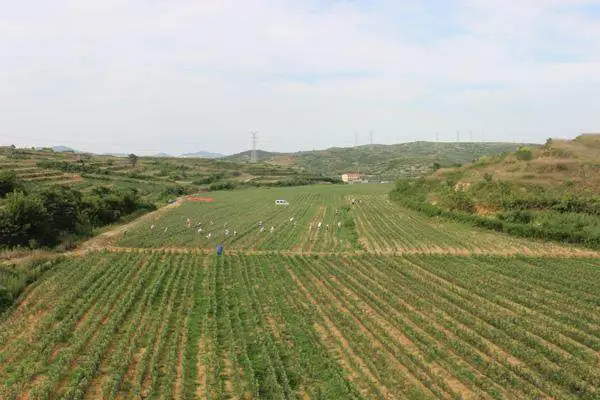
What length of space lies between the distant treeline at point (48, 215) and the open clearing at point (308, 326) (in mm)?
4891

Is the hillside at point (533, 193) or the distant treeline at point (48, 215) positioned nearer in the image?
the distant treeline at point (48, 215)

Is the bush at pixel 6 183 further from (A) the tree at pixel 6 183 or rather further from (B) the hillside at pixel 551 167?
(B) the hillside at pixel 551 167

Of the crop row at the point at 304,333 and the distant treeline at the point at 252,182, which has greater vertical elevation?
the distant treeline at the point at 252,182

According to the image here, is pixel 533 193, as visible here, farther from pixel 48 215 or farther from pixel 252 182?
pixel 252 182

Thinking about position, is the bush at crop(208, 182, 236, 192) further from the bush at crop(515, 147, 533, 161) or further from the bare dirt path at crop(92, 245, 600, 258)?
the bare dirt path at crop(92, 245, 600, 258)

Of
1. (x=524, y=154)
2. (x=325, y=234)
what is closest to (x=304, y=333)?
(x=325, y=234)

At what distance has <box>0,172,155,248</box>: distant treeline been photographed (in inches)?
A: 1191

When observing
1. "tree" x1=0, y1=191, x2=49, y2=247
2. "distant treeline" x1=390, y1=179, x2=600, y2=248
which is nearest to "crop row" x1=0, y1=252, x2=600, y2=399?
"tree" x1=0, y1=191, x2=49, y2=247

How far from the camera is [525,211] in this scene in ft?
137

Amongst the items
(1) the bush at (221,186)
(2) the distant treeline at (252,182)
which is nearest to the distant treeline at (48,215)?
(1) the bush at (221,186)

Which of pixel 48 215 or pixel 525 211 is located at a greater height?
pixel 48 215

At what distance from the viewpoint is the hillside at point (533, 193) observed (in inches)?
1469

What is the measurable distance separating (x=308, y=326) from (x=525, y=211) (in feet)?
107

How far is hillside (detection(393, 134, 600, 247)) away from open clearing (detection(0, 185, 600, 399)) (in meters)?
6.29
